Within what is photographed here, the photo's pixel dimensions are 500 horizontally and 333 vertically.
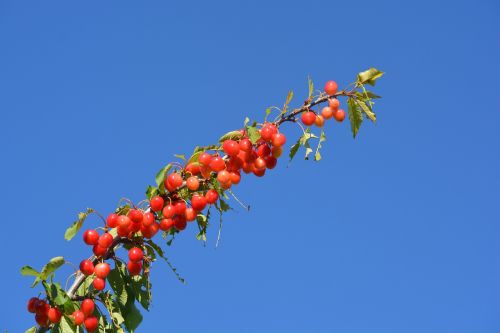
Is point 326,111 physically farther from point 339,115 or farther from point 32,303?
point 32,303

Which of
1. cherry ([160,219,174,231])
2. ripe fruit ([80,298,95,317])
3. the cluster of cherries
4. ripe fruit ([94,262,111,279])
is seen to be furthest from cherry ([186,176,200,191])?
ripe fruit ([80,298,95,317])

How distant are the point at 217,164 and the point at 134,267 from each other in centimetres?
96

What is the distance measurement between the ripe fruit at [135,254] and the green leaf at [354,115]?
1.85m

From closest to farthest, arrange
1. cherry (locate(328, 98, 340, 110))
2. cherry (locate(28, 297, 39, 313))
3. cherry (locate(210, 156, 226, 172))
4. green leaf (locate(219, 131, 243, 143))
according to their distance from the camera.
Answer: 1. cherry (locate(28, 297, 39, 313))
2. cherry (locate(210, 156, 226, 172))
3. green leaf (locate(219, 131, 243, 143))
4. cherry (locate(328, 98, 340, 110))

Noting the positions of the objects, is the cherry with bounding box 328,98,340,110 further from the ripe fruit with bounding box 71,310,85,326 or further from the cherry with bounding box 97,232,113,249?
the ripe fruit with bounding box 71,310,85,326

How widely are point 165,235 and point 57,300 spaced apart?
40.4 inches

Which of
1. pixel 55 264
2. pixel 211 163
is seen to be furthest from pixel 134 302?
pixel 211 163

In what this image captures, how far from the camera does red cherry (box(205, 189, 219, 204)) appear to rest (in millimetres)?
4270

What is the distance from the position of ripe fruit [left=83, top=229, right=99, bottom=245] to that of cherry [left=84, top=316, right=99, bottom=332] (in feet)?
1.68

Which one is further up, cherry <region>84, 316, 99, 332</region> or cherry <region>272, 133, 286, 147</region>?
cherry <region>272, 133, 286, 147</region>

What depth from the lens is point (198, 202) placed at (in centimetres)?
423

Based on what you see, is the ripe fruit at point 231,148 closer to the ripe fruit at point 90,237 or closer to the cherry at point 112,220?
the cherry at point 112,220

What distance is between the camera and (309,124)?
4.39 metres

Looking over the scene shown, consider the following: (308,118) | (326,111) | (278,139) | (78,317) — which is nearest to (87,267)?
(78,317)
